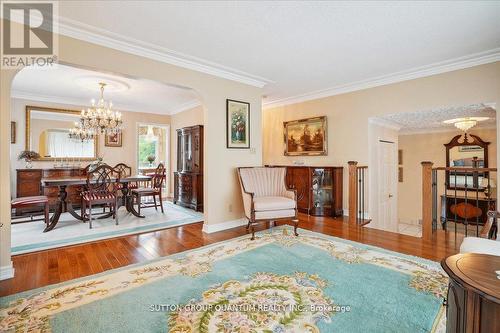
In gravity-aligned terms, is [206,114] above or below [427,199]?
above

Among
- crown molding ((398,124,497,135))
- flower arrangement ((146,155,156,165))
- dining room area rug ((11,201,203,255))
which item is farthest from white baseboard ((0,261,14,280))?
crown molding ((398,124,497,135))

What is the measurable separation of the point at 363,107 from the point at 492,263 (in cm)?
402

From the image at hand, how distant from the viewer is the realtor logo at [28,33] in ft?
7.63

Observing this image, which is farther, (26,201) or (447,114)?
(447,114)

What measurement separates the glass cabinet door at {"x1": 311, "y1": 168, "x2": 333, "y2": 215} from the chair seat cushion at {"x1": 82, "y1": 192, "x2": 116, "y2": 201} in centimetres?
380

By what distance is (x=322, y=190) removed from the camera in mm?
5000

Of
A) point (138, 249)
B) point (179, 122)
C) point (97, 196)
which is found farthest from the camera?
point (179, 122)

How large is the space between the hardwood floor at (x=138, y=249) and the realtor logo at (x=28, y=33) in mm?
2066

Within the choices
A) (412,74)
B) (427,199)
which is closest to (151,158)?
(412,74)

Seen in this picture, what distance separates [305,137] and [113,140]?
491 centimetres

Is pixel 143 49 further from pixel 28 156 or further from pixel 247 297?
pixel 28 156

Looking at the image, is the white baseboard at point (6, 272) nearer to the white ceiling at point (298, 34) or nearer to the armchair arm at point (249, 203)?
the white ceiling at point (298, 34)

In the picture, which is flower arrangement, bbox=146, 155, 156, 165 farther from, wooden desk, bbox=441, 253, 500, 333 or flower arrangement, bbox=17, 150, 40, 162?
wooden desk, bbox=441, 253, 500, 333

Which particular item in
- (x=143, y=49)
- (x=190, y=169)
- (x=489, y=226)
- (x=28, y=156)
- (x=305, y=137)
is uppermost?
(x=143, y=49)
